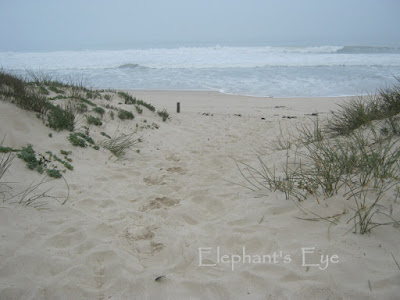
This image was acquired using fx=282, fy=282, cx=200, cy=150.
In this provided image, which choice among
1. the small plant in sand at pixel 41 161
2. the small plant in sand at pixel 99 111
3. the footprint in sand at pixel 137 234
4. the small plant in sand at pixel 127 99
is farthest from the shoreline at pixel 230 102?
the footprint in sand at pixel 137 234

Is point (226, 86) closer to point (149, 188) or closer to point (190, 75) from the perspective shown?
point (190, 75)

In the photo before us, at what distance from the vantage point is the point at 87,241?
2.97 metres

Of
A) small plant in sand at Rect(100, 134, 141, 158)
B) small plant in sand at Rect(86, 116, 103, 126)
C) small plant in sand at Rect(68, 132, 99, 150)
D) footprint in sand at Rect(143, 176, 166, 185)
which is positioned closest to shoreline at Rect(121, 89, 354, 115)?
small plant in sand at Rect(86, 116, 103, 126)

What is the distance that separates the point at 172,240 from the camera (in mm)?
3129

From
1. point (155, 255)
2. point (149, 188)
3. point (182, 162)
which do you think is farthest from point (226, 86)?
point (155, 255)

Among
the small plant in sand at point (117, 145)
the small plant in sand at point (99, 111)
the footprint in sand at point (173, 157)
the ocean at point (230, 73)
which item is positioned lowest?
the footprint in sand at point (173, 157)

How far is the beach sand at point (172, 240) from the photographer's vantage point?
91.3 inches

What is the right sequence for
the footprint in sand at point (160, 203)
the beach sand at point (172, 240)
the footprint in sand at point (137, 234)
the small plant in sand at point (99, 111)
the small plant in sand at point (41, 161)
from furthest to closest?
1. the small plant in sand at point (99, 111)
2. the small plant in sand at point (41, 161)
3. the footprint in sand at point (160, 203)
4. the footprint in sand at point (137, 234)
5. the beach sand at point (172, 240)

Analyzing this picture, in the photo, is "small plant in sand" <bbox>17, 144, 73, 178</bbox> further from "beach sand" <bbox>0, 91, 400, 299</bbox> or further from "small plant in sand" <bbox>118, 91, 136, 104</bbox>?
"small plant in sand" <bbox>118, 91, 136, 104</bbox>

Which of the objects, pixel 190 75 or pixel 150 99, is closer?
pixel 150 99

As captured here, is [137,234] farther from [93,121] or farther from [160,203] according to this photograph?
[93,121]

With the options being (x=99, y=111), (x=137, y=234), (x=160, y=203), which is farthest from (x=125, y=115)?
(x=137, y=234)

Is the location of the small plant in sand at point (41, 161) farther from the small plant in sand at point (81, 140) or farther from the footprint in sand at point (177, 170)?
the footprint in sand at point (177, 170)

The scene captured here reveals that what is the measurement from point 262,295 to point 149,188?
2698 mm
